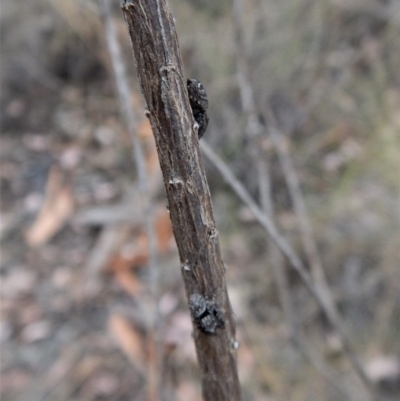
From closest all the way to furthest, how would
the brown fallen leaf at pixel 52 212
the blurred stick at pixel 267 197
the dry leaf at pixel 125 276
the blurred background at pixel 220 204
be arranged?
the blurred stick at pixel 267 197
the blurred background at pixel 220 204
the dry leaf at pixel 125 276
the brown fallen leaf at pixel 52 212

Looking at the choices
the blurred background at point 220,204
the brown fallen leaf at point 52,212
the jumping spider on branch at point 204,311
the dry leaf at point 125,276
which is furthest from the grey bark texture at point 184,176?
the brown fallen leaf at point 52,212

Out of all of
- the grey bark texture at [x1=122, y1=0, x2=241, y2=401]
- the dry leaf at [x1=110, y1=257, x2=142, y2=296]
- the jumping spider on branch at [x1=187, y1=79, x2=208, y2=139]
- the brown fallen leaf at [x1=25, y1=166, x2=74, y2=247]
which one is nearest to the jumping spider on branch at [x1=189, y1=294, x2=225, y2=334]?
the grey bark texture at [x1=122, y1=0, x2=241, y2=401]

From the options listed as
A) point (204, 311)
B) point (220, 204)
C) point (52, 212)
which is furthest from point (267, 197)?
point (52, 212)

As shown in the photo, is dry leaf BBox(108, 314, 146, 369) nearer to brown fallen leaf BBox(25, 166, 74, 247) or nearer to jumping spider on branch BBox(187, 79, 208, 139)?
brown fallen leaf BBox(25, 166, 74, 247)

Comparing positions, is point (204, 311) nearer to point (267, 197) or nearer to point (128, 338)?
point (267, 197)

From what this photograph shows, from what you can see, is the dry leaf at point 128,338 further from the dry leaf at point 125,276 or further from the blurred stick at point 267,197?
the blurred stick at point 267,197

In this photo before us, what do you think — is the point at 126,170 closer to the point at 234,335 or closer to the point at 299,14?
the point at 299,14
